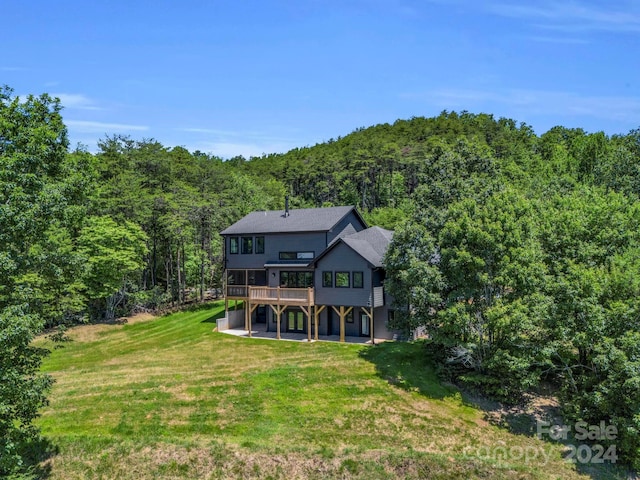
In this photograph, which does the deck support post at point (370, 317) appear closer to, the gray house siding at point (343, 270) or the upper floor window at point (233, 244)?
the gray house siding at point (343, 270)

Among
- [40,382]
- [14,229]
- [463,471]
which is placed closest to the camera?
[14,229]

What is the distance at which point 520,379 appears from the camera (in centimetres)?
1822

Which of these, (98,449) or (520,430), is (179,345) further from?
(520,430)

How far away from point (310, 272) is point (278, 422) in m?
12.7

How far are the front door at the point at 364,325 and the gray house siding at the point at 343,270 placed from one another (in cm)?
201

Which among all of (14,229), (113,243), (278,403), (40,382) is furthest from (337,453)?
(113,243)

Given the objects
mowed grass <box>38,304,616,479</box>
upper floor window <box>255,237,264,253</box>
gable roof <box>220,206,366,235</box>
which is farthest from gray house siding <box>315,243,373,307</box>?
upper floor window <box>255,237,264,253</box>

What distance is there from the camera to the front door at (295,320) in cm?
2928

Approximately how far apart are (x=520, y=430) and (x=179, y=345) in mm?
19082

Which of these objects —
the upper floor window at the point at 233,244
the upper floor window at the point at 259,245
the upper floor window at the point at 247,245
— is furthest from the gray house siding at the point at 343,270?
the upper floor window at the point at 233,244

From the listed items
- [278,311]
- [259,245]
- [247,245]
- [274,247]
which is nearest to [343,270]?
[278,311]

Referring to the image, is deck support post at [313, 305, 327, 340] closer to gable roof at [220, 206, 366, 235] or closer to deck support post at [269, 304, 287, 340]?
deck support post at [269, 304, 287, 340]

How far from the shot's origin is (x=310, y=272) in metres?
28.5

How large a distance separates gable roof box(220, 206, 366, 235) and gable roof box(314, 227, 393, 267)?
1.96 meters
